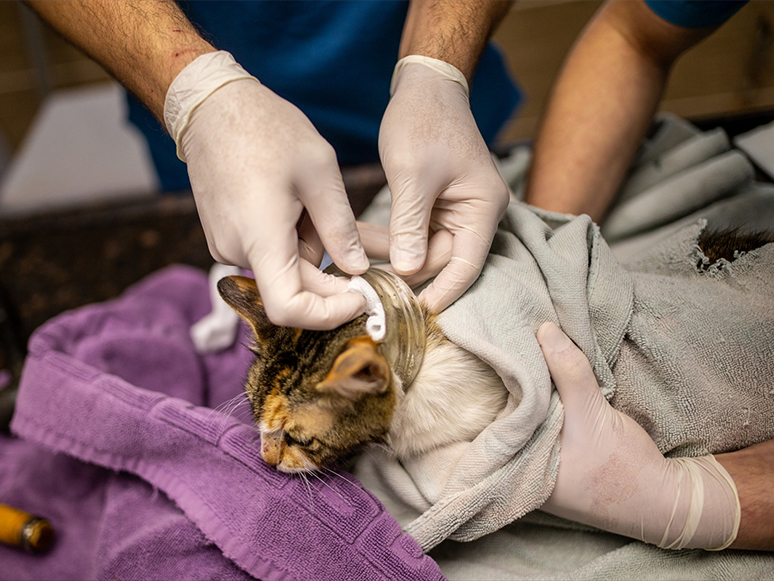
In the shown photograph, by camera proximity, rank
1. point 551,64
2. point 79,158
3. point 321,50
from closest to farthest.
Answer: point 321,50 < point 551,64 < point 79,158

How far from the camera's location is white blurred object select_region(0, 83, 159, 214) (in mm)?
2195

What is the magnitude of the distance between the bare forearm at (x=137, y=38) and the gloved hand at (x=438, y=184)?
1.11ft

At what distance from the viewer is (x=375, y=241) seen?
36.9 inches

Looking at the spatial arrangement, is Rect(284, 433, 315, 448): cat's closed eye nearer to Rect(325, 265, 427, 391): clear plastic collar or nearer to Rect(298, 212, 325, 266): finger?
Rect(325, 265, 427, 391): clear plastic collar

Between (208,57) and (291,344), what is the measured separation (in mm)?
457

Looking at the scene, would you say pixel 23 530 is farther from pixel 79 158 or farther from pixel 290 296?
pixel 79 158

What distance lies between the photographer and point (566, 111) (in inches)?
48.5

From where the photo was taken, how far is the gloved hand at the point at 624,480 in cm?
77

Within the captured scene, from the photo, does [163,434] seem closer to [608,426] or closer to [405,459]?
[405,459]

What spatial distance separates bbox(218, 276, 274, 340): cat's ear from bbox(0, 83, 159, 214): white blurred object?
4.83ft

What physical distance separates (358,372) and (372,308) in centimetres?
13

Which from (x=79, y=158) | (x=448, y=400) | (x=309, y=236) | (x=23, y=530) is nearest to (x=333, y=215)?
(x=309, y=236)

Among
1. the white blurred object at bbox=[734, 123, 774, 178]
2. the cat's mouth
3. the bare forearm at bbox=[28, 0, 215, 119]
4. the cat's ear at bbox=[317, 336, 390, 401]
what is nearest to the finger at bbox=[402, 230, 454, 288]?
the cat's ear at bbox=[317, 336, 390, 401]

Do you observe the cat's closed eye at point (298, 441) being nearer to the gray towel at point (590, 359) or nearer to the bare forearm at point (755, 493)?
the gray towel at point (590, 359)
